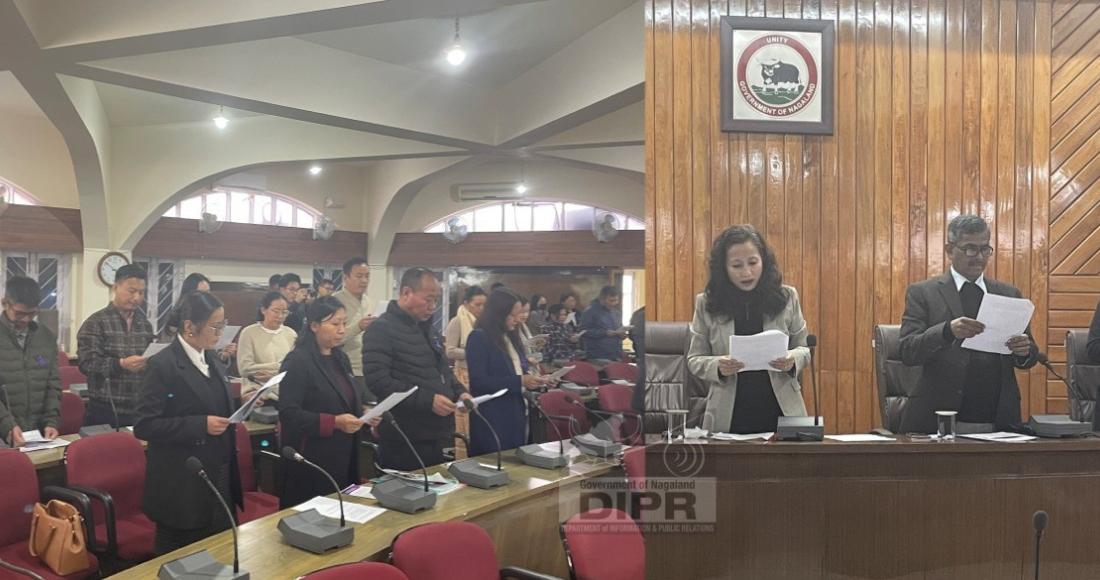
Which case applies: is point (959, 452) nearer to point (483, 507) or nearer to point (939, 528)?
point (939, 528)

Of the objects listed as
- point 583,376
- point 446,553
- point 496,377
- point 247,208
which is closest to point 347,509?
point 446,553

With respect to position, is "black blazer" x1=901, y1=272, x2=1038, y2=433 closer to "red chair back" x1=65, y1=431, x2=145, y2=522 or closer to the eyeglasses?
the eyeglasses

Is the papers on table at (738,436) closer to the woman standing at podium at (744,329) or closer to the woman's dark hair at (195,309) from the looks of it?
the woman standing at podium at (744,329)

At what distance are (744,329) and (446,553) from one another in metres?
1.59

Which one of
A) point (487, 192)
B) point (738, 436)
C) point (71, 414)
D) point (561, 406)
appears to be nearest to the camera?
point (738, 436)

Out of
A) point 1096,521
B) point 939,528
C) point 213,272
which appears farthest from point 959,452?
point 213,272

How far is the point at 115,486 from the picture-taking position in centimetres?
317

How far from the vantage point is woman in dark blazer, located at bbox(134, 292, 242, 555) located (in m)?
2.74

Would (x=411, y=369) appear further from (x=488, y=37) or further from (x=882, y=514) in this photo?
(x=488, y=37)

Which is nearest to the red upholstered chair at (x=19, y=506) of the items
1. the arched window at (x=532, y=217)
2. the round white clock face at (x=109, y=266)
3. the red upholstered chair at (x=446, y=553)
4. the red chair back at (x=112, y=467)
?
the red chair back at (x=112, y=467)

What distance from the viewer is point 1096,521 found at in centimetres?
268

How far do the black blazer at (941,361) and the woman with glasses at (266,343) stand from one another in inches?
154

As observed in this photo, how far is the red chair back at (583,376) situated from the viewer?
6832 millimetres

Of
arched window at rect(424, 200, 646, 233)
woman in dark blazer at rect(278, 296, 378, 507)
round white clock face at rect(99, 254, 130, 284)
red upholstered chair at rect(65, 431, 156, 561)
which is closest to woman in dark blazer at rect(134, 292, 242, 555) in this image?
red upholstered chair at rect(65, 431, 156, 561)
